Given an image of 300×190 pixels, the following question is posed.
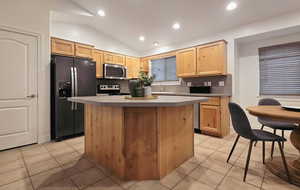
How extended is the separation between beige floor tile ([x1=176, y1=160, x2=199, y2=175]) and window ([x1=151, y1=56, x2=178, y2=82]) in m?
2.97

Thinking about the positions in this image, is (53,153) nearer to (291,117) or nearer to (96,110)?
(96,110)

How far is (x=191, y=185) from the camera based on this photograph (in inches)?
62.4

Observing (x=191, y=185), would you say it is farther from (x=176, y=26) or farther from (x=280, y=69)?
(x=176, y=26)

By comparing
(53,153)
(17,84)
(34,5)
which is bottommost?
(53,153)

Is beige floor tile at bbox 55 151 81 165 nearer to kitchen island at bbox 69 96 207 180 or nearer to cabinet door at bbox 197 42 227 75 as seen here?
kitchen island at bbox 69 96 207 180

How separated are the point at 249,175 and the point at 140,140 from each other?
138 cm

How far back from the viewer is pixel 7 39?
2543 millimetres

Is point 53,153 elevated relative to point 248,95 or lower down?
lower down

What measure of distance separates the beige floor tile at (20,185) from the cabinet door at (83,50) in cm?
270

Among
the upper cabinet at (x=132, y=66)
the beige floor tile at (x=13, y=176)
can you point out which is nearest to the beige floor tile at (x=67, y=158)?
the beige floor tile at (x=13, y=176)

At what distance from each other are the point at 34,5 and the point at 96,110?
2551 millimetres

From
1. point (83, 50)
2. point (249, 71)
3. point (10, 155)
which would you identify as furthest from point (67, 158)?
point (249, 71)

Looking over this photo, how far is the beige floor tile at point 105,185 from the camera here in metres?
1.53

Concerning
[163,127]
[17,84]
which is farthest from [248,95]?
[17,84]
